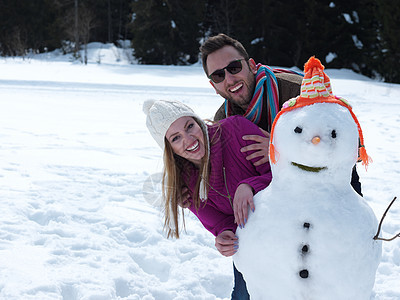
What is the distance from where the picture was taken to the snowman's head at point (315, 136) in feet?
3.86

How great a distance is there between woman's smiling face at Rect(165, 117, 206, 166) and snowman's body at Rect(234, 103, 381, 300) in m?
0.49

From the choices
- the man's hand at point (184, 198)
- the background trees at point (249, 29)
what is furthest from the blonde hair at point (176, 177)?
the background trees at point (249, 29)

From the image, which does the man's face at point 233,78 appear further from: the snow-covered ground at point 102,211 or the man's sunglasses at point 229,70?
the snow-covered ground at point 102,211

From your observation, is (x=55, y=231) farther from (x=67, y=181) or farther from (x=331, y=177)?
(x=331, y=177)

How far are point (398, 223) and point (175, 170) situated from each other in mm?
2441

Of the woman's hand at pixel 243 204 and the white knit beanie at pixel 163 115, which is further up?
the white knit beanie at pixel 163 115

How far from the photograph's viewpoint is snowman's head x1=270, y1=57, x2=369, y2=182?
46.3 inches

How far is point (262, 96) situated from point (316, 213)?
39.0 inches

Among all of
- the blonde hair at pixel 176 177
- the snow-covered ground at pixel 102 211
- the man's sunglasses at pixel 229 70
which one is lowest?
the snow-covered ground at pixel 102 211

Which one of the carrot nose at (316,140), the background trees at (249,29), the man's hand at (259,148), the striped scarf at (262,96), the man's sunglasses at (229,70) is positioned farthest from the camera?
the background trees at (249,29)

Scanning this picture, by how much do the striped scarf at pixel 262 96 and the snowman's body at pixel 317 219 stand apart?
28.9 inches

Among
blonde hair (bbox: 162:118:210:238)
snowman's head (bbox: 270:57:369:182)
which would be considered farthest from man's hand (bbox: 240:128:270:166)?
snowman's head (bbox: 270:57:369:182)

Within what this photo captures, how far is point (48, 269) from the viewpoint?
103 inches

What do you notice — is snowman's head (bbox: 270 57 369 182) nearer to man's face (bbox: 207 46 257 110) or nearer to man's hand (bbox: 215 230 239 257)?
man's hand (bbox: 215 230 239 257)
